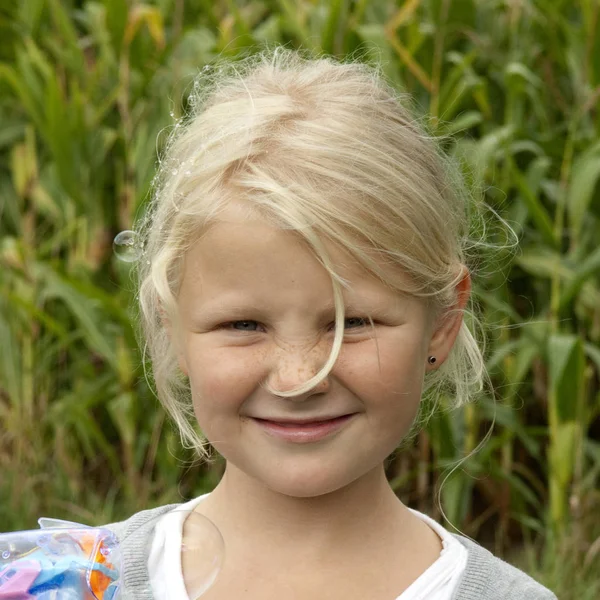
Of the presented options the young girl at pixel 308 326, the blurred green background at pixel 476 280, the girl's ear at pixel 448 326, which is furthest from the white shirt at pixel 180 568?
the blurred green background at pixel 476 280

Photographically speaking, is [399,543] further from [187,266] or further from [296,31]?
[296,31]

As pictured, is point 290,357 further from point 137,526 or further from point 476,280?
point 476,280

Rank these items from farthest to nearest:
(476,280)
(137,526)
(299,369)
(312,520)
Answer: (476,280)
(137,526)
(312,520)
(299,369)

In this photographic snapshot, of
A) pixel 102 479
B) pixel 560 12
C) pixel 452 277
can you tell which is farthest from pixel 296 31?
pixel 452 277

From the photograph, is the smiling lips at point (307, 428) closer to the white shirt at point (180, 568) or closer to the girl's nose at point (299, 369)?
the girl's nose at point (299, 369)

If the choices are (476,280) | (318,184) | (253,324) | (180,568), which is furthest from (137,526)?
(476,280)

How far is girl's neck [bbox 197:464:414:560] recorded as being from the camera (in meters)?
1.19

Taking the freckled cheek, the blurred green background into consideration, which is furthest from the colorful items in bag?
the blurred green background

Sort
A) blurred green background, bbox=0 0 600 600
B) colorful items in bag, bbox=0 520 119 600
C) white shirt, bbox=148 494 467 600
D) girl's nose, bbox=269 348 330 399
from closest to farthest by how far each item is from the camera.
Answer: colorful items in bag, bbox=0 520 119 600 < girl's nose, bbox=269 348 330 399 < white shirt, bbox=148 494 467 600 < blurred green background, bbox=0 0 600 600

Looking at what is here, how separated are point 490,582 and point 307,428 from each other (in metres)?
0.31

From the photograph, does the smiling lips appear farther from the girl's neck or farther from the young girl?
the girl's neck

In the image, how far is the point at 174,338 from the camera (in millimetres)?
1211

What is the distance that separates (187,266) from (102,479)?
2073 mm

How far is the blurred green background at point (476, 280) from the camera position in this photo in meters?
2.57
